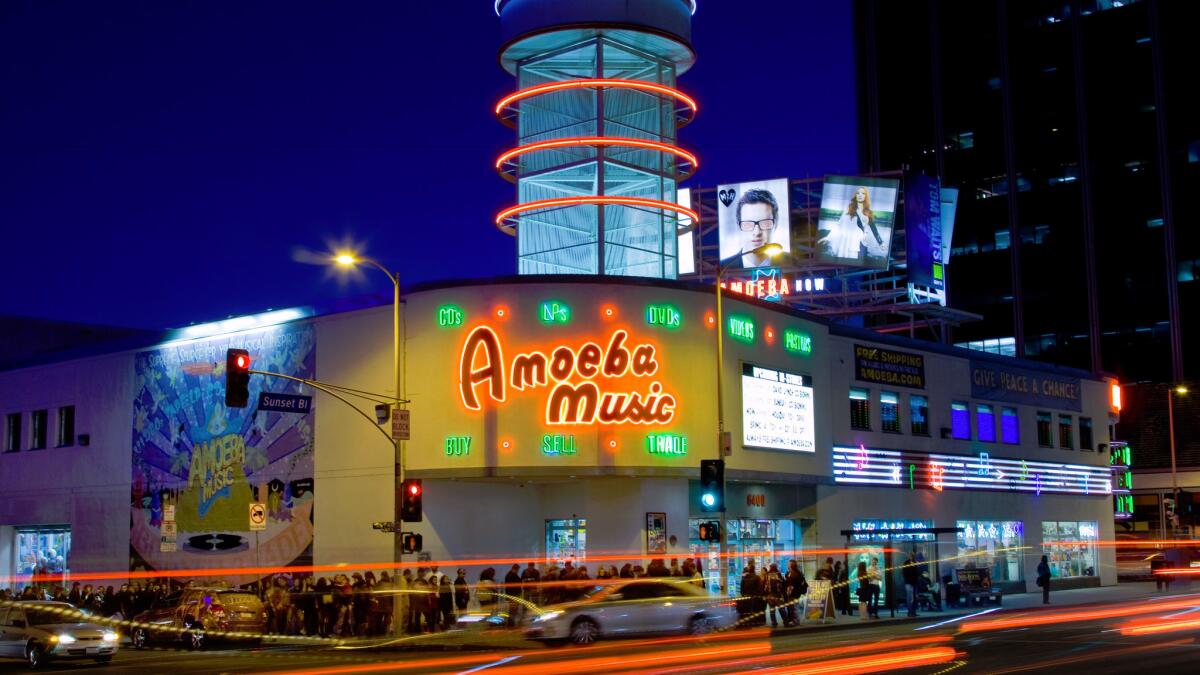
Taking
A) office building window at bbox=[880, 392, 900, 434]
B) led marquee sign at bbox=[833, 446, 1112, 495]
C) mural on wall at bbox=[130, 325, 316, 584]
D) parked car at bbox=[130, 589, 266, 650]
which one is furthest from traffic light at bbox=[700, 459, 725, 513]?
office building window at bbox=[880, 392, 900, 434]

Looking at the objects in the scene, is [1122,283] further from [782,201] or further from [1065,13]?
[782,201]

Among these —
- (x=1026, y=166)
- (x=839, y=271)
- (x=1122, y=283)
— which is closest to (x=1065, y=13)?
(x=1026, y=166)

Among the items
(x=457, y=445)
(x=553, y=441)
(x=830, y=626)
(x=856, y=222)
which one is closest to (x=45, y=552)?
(x=457, y=445)

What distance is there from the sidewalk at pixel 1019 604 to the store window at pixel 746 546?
3.67 meters

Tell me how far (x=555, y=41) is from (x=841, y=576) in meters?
23.2

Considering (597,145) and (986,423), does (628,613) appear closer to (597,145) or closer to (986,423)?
(597,145)

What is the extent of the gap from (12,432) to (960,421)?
37993 millimetres

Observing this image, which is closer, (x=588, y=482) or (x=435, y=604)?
(x=435, y=604)

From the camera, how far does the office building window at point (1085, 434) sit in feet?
194

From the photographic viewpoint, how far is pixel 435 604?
3491 centimetres

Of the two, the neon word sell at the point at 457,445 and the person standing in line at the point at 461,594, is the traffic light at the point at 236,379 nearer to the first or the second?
the neon word sell at the point at 457,445

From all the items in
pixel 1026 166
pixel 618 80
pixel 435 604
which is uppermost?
pixel 1026 166

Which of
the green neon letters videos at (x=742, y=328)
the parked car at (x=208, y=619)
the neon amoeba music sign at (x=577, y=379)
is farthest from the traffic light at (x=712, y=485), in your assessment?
the parked car at (x=208, y=619)

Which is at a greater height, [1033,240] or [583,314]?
[1033,240]
